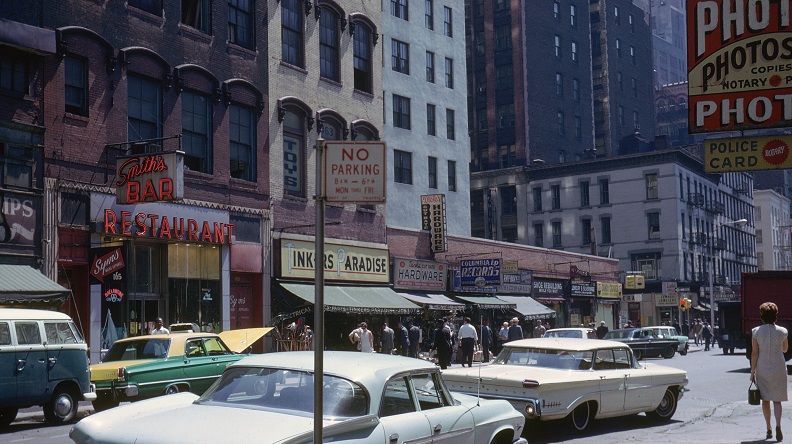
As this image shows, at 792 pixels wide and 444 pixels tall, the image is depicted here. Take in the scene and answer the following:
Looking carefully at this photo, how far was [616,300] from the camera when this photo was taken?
204 ft

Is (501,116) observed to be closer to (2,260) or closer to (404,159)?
(404,159)

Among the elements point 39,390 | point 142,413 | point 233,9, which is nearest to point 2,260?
point 39,390

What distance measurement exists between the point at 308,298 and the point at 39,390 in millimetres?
15980

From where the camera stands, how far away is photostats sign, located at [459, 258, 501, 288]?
138ft

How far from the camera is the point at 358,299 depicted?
34.6 metres

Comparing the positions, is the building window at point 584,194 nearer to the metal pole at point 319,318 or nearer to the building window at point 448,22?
the building window at point 448,22

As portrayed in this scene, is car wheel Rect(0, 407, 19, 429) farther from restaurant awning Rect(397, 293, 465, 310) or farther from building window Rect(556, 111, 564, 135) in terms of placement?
building window Rect(556, 111, 564, 135)

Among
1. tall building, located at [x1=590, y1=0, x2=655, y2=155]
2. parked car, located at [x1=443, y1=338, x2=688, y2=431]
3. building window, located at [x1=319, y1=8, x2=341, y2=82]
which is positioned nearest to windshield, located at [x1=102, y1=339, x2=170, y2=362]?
parked car, located at [x1=443, y1=338, x2=688, y2=431]

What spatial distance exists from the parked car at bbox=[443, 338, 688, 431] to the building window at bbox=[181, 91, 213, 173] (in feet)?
54.0

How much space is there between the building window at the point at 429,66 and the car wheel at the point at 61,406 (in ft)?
110

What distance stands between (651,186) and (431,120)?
97.2 ft

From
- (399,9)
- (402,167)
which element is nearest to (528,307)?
(402,167)

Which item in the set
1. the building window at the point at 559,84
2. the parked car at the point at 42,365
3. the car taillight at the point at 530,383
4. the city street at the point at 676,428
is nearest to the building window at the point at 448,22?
the building window at the point at 559,84

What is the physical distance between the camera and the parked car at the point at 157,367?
17.0m
